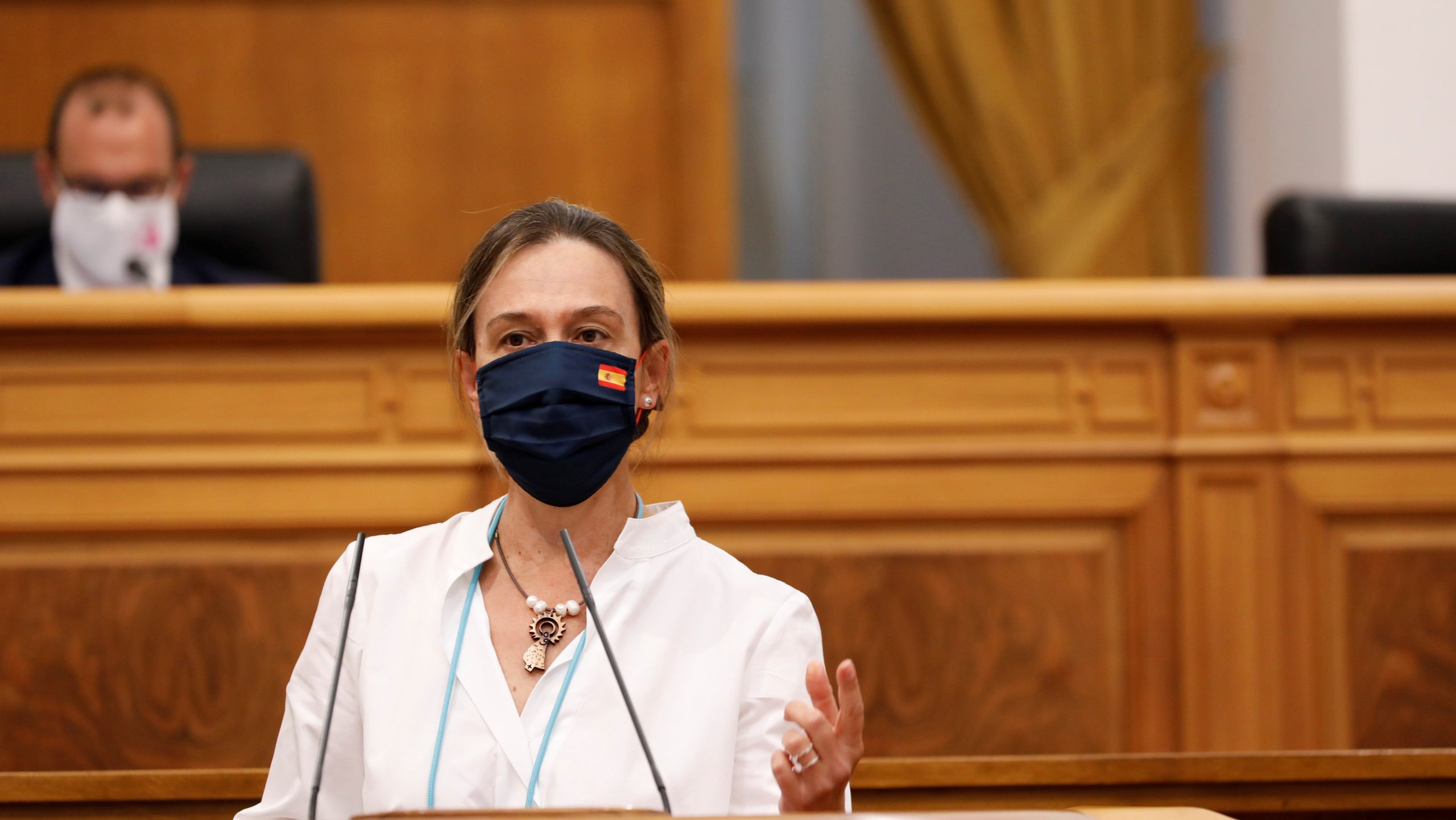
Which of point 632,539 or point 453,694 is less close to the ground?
point 632,539

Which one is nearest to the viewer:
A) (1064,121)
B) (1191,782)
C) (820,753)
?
(820,753)

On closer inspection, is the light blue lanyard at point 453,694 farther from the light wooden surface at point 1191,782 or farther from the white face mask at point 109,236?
the white face mask at point 109,236

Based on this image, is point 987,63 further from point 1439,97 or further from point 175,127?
point 175,127

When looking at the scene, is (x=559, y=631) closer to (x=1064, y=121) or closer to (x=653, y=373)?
(x=653, y=373)

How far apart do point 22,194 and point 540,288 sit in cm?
206

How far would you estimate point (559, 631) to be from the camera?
125 cm

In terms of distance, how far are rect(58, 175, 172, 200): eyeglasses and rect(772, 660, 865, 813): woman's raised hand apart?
80.7 inches

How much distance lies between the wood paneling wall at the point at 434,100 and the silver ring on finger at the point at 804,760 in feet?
9.89

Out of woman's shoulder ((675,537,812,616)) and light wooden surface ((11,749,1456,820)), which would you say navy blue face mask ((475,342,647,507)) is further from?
light wooden surface ((11,749,1456,820))

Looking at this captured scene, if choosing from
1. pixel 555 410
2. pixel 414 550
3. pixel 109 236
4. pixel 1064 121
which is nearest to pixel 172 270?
pixel 109 236

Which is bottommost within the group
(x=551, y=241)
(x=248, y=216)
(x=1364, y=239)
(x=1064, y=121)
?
(x=551, y=241)

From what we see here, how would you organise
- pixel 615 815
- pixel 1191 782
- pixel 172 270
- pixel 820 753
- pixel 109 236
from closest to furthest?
pixel 615 815
pixel 820 753
pixel 1191 782
pixel 109 236
pixel 172 270

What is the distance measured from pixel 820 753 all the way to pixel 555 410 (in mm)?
398

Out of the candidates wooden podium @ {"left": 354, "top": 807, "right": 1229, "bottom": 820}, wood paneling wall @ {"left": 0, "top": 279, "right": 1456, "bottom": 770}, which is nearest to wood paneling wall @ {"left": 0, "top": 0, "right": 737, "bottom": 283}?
wood paneling wall @ {"left": 0, "top": 279, "right": 1456, "bottom": 770}
